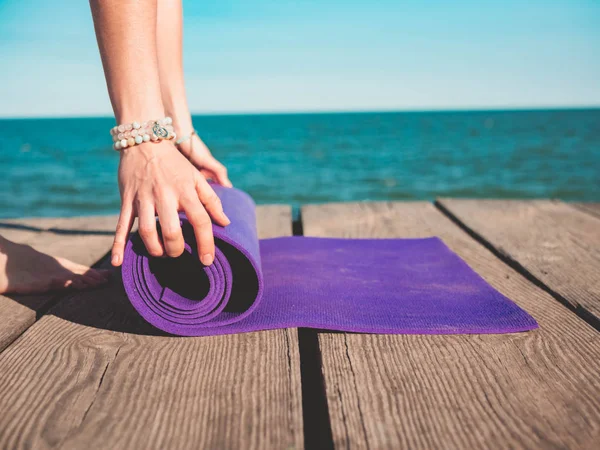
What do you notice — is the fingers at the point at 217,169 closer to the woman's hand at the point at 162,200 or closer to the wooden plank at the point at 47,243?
the wooden plank at the point at 47,243

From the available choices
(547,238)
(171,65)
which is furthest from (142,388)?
(547,238)

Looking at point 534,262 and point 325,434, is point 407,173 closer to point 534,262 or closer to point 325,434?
point 534,262

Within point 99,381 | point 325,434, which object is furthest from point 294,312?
point 99,381

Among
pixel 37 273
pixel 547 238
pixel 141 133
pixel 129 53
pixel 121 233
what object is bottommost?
pixel 547 238

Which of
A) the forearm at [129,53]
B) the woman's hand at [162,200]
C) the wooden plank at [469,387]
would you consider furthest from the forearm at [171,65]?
the wooden plank at [469,387]

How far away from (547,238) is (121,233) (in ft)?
6.02

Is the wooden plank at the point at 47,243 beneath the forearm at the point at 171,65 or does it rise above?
beneath

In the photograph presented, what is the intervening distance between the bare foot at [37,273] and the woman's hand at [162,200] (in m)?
0.50

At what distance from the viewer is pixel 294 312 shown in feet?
4.25

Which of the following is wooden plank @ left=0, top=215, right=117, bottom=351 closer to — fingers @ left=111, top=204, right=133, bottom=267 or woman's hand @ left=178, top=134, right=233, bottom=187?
fingers @ left=111, top=204, right=133, bottom=267

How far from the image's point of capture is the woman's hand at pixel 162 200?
113 cm

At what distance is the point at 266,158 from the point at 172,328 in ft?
69.2

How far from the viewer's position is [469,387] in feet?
3.21

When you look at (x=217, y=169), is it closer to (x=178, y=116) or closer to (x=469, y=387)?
(x=178, y=116)
